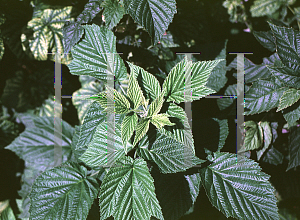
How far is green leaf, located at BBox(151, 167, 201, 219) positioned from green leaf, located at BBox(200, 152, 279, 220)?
0.16ft

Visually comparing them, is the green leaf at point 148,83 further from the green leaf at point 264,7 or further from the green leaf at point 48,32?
the green leaf at point 264,7

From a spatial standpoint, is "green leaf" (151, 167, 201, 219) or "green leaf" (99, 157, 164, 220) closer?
"green leaf" (99, 157, 164, 220)

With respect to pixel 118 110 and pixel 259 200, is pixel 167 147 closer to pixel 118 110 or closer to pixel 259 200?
pixel 118 110

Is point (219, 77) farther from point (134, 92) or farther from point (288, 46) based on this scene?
point (134, 92)

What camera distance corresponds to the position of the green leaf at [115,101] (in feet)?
2.15

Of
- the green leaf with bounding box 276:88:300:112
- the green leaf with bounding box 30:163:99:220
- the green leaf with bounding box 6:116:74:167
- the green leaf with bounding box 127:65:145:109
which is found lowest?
the green leaf with bounding box 30:163:99:220

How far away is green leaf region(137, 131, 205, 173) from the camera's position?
0.70 metres

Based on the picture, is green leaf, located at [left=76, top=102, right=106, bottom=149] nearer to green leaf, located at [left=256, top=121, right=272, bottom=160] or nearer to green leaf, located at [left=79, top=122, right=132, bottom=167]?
Result: green leaf, located at [left=79, top=122, right=132, bottom=167]

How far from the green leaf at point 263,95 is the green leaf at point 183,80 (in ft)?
0.80

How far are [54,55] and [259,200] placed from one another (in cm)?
93

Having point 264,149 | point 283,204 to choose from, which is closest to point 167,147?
point 264,149

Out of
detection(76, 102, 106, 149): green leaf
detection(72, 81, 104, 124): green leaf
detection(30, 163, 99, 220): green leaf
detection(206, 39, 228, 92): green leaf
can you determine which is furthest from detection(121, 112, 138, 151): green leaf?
detection(72, 81, 104, 124): green leaf

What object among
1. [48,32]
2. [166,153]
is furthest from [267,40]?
[48,32]

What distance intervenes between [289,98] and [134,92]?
0.48 m
